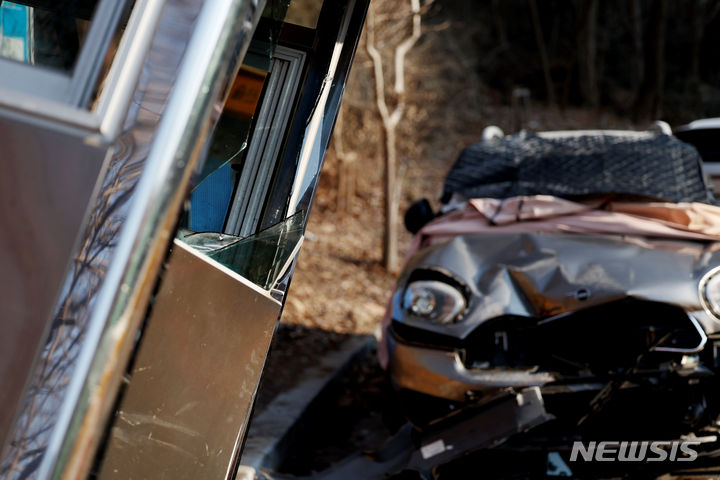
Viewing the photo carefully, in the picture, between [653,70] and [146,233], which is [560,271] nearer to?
[146,233]

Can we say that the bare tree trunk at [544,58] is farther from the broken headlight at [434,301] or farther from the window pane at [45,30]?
the window pane at [45,30]

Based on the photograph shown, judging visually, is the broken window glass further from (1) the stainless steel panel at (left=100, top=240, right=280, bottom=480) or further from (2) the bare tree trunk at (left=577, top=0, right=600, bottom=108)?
(2) the bare tree trunk at (left=577, top=0, right=600, bottom=108)

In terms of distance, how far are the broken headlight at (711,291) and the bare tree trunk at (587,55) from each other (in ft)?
78.9

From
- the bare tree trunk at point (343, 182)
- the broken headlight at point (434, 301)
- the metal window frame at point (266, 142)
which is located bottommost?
the bare tree trunk at point (343, 182)

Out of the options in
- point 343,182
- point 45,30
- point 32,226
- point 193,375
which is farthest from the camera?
point 343,182

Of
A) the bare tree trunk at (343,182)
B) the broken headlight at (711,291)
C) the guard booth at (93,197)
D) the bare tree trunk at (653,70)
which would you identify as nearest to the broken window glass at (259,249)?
the guard booth at (93,197)

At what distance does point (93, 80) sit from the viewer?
1.19m

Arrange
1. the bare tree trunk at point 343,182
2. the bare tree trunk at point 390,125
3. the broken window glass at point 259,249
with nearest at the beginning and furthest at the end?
the broken window glass at point 259,249
the bare tree trunk at point 390,125
the bare tree trunk at point 343,182

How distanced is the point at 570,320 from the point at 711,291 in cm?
70

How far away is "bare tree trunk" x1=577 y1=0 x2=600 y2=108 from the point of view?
25.3m

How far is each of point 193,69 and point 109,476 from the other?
93 centimetres

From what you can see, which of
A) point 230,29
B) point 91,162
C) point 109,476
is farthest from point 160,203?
point 109,476

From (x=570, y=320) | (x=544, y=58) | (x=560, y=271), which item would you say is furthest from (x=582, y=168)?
(x=544, y=58)

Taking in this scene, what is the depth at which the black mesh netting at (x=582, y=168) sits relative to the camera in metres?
4.53
